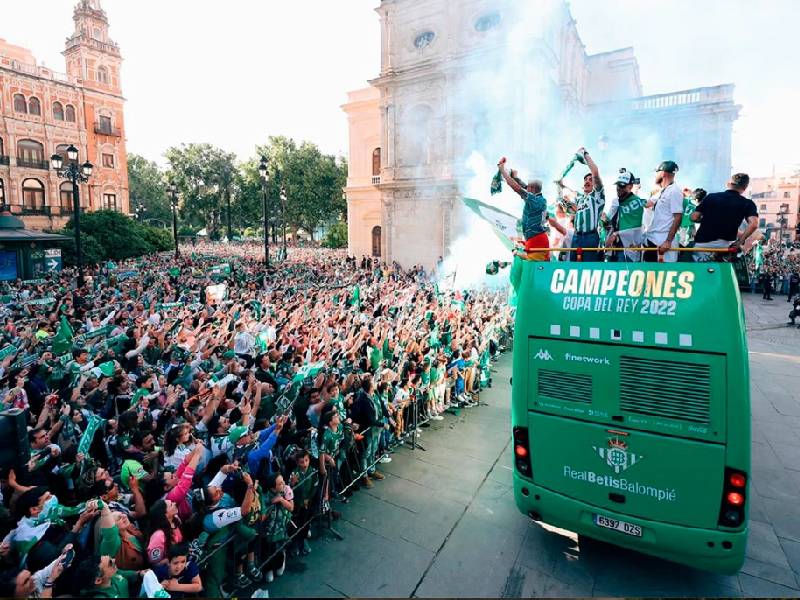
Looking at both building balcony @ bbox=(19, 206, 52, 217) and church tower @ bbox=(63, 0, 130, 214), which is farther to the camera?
church tower @ bbox=(63, 0, 130, 214)

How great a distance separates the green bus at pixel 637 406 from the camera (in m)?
4.26

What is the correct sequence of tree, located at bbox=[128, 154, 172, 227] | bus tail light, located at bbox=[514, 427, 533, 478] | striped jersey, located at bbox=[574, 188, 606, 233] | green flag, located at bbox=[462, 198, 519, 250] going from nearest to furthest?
1. bus tail light, located at bbox=[514, 427, 533, 478]
2. striped jersey, located at bbox=[574, 188, 606, 233]
3. green flag, located at bbox=[462, 198, 519, 250]
4. tree, located at bbox=[128, 154, 172, 227]

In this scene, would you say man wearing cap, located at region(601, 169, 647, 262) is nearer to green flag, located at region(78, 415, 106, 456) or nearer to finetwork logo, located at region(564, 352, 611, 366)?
finetwork logo, located at region(564, 352, 611, 366)

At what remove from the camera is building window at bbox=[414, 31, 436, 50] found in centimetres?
2964

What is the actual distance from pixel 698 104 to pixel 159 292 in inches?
1477

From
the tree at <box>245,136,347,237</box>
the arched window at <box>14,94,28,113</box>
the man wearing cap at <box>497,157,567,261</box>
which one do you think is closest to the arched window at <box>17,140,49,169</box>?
the arched window at <box>14,94,28,113</box>

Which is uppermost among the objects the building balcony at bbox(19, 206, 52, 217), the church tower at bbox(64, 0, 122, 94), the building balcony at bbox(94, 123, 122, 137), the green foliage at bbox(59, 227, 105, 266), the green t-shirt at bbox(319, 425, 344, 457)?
the church tower at bbox(64, 0, 122, 94)

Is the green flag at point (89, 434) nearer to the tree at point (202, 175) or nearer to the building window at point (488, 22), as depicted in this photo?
the building window at point (488, 22)

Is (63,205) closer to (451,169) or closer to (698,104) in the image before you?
(451,169)

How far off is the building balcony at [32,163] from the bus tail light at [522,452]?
54685mm

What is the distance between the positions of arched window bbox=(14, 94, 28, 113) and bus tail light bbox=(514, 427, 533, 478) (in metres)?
56.2

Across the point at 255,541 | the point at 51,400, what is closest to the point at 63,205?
the point at 51,400

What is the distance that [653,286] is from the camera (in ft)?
14.9

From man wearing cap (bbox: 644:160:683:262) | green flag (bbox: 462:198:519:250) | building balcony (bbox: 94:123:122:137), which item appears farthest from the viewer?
building balcony (bbox: 94:123:122:137)
